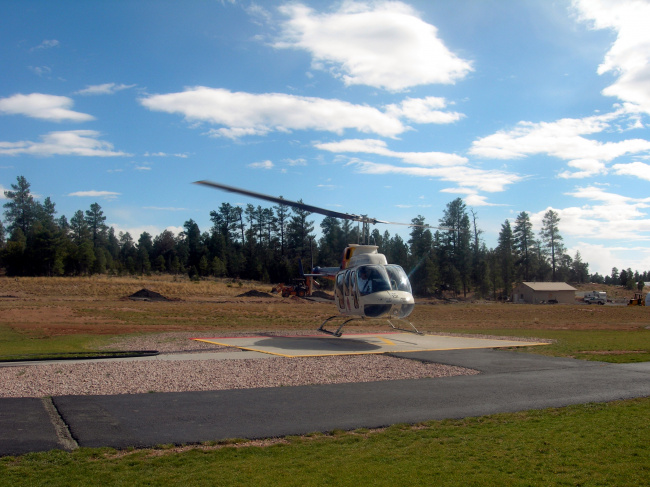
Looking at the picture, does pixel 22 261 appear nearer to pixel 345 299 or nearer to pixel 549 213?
pixel 345 299

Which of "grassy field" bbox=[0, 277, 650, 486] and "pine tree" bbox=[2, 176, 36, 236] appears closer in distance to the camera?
"grassy field" bbox=[0, 277, 650, 486]

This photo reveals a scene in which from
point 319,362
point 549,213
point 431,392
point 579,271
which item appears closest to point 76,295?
point 319,362

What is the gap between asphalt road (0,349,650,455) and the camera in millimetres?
6652

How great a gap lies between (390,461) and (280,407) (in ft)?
9.85

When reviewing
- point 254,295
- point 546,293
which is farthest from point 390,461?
point 546,293

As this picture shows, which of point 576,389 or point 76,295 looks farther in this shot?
point 76,295

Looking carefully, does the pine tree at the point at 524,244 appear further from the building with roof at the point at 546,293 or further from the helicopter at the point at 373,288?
the helicopter at the point at 373,288

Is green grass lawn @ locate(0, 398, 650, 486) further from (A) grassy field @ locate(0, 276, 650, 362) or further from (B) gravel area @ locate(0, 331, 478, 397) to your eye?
(A) grassy field @ locate(0, 276, 650, 362)

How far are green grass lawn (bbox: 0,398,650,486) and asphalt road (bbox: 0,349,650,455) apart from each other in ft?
1.71

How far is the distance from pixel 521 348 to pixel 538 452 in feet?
37.2

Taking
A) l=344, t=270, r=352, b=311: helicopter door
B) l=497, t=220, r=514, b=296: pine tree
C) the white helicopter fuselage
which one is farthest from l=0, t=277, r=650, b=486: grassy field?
l=497, t=220, r=514, b=296: pine tree

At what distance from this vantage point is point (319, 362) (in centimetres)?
1334

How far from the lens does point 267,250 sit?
325ft

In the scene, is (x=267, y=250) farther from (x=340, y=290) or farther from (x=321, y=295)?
(x=340, y=290)
